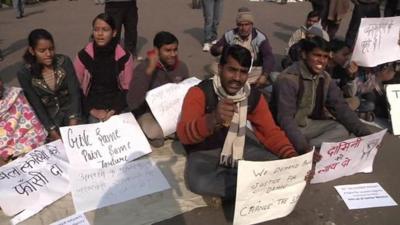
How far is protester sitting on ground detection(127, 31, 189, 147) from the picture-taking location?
11.8 ft

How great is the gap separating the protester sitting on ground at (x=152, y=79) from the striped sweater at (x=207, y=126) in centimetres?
78

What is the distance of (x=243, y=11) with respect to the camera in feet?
15.7

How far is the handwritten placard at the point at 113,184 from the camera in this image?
2.94m

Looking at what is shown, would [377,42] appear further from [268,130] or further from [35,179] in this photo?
[35,179]

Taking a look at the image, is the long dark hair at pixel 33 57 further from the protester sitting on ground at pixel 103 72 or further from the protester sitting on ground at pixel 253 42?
the protester sitting on ground at pixel 253 42

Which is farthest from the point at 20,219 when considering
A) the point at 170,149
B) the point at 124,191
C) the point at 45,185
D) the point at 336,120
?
the point at 336,120

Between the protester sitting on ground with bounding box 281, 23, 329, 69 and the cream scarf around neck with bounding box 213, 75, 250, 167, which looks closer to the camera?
the cream scarf around neck with bounding box 213, 75, 250, 167

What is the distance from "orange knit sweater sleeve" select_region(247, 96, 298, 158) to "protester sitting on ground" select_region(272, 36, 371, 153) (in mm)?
200

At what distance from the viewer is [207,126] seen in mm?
2598

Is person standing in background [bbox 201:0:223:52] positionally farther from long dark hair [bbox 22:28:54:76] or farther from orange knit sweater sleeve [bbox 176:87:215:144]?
orange knit sweater sleeve [bbox 176:87:215:144]

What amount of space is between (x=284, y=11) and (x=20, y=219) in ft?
30.4

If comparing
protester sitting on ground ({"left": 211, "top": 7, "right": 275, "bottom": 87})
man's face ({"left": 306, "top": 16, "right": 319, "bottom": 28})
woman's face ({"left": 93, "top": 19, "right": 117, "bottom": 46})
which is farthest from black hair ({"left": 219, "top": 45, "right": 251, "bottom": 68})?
man's face ({"left": 306, "top": 16, "right": 319, "bottom": 28})

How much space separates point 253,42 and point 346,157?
2.15 m

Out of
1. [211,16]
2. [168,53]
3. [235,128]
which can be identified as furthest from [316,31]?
[235,128]
